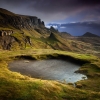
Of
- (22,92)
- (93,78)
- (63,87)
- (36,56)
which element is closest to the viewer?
(22,92)

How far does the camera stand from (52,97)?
42750mm

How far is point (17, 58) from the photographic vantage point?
104000 millimetres

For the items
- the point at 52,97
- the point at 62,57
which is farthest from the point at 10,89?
the point at 62,57

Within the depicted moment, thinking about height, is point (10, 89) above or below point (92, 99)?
above

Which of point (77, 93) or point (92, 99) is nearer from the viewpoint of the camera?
point (92, 99)

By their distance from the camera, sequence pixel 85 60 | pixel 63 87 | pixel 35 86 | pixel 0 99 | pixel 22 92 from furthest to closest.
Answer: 1. pixel 85 60
2. pixel 63 87
3. pixel 35 86
4. pixel 22 92
5. pixel 0 99

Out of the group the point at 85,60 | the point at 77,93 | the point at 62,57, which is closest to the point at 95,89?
the point at 77,93

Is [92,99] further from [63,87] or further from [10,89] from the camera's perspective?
[10,89]

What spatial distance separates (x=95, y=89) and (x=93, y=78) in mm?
14611

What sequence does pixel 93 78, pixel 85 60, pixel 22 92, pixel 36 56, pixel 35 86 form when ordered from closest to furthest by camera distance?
pixel 22 92
pixel 35 86
pixel 93 78
pixel 85 60
pixel 36 56

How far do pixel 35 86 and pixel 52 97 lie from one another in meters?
6.25

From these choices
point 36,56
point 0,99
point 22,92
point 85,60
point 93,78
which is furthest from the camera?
point 36,56

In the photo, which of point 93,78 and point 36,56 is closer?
point 93,78

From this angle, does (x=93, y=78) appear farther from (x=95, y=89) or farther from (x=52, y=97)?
(x=52, y=97)
